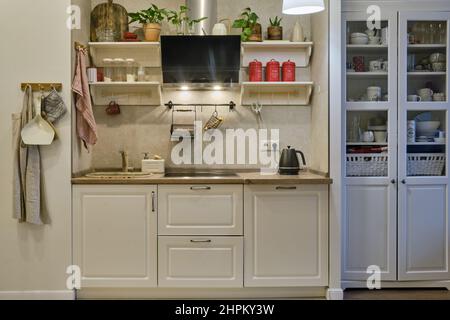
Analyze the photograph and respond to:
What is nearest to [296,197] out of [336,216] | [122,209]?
[336,216]

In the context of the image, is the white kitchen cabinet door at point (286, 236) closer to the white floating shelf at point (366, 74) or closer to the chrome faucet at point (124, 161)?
the white floating shelf at point (366, 74)

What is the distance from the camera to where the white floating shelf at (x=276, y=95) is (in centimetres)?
307

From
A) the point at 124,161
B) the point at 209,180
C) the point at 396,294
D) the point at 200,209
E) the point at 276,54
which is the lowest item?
the point at 396,294

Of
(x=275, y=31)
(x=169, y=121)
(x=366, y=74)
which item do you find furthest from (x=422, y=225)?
(x=169, y=121)

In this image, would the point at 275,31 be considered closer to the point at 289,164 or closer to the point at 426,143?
the point at 289,164

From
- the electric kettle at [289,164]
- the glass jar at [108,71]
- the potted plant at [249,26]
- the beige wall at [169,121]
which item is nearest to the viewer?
the electric kettle at [289,164]

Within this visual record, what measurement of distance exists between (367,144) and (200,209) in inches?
51.5

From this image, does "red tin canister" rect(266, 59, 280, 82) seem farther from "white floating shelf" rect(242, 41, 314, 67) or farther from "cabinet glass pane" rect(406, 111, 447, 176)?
"cabinet glass pane" rect(406, 111, 447, 176)

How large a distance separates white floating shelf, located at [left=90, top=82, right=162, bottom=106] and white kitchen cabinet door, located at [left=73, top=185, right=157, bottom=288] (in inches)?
33.5

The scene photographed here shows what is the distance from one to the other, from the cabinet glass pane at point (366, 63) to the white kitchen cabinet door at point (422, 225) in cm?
72

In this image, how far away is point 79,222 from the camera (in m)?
2.55

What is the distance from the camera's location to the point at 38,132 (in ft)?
8.14

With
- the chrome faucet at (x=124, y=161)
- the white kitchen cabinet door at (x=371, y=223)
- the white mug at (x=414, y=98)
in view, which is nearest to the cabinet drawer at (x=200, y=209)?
the chrome faucet at (x=124, y=161)
